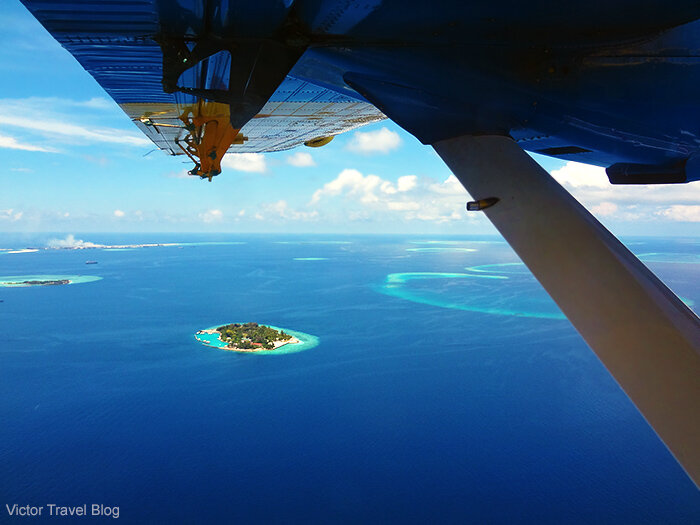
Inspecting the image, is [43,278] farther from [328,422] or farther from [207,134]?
[207,134]

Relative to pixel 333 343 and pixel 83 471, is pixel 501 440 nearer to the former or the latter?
pixel 333 343

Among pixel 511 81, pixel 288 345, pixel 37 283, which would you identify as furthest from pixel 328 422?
pixel 37 283

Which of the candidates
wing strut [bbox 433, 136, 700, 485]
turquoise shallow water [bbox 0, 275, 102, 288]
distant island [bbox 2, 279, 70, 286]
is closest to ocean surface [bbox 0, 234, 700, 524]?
distant island [bbox 2, 279, 70, 286]

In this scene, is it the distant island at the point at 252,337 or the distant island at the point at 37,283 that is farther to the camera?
the distant island at the point at 37,283

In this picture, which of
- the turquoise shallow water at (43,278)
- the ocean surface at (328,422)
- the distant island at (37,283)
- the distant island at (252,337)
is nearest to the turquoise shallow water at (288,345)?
the distant island at (252,337)

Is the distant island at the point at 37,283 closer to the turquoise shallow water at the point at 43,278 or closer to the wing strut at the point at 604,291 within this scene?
the turquoise shallow water at the point at 43,278

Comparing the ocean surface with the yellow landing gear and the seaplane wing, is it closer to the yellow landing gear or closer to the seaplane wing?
the yellow landing gear

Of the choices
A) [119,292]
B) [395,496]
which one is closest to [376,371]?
[395,496]
